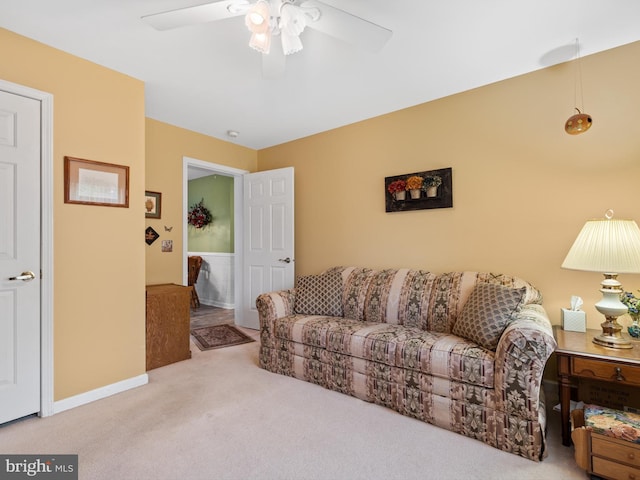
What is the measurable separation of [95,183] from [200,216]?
12.9 feet

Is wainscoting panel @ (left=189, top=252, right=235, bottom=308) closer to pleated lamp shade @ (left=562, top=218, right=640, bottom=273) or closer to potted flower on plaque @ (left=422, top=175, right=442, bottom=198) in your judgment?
potted flower on plaque @ (left=422, top=175, right=442, bottom=198)

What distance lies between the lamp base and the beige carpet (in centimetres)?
62

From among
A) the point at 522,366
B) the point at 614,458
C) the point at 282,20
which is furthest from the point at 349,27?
the point at 614,458

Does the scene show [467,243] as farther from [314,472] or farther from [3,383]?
[3,383]

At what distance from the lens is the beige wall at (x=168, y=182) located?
11.5ft

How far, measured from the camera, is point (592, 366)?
1.77 m

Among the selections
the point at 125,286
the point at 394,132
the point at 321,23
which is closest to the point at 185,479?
the point at 125,286

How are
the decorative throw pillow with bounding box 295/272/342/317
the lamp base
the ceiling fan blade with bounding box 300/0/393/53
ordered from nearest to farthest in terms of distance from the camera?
the ceiling fan blade with bounding box 300/0/393/53 → the lamp base → the decorative throw pillow with bounding box 295/272/342/317

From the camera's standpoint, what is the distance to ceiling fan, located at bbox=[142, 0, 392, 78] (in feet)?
5.08

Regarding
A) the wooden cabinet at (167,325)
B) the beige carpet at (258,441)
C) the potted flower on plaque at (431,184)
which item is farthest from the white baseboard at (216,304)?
the potted flower on plaque at (431,184)

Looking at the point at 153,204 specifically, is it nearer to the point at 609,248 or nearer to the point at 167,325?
the point at 167,325

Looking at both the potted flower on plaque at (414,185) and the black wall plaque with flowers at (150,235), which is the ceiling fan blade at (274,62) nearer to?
the potted flower on plaque at (414,185)

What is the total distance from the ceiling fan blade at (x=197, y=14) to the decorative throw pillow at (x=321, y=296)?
2.29 metres

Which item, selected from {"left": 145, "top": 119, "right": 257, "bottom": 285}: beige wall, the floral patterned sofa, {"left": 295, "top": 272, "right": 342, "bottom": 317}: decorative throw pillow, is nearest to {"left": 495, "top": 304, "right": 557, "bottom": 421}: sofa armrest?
the floral patterned sofa
